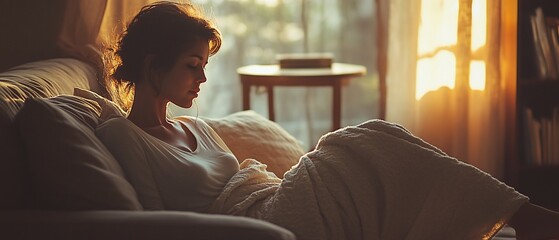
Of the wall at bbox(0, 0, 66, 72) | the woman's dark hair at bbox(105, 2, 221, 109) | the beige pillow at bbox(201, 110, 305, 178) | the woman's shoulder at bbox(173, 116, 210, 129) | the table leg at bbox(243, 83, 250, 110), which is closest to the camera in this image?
the woman's dark hair at bbox(105, 2, 221, 109)

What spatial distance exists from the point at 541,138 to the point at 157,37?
2198 mm

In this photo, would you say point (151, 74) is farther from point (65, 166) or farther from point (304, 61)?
point (304, 61)

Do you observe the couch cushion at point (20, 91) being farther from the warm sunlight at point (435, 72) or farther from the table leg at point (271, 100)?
the warm sunlight at point (435, 72)

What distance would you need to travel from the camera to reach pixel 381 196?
1802 mm

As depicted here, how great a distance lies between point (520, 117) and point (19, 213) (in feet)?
8.32

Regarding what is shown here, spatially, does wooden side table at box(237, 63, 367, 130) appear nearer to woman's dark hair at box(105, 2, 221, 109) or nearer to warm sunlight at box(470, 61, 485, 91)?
warm sunlight at box(470, 61, 485, 91)

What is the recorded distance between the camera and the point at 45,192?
153 cm

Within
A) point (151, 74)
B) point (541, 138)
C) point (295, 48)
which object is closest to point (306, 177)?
point (151, 74)

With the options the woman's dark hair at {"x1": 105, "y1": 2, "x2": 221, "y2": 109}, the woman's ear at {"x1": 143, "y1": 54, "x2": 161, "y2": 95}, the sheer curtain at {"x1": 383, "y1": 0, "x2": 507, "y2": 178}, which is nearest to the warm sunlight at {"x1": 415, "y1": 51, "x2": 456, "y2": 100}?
the sheer curtain at {"x1": 383, "y1": 0, "x2": 507, "y2": 178}

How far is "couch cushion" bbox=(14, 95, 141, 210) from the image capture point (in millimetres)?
1526

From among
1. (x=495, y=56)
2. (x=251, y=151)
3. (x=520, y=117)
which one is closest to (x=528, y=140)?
(x=520, y=117)

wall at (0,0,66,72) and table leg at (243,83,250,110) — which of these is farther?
table leg at (243,83,250,110)

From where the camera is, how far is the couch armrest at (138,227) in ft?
4.59

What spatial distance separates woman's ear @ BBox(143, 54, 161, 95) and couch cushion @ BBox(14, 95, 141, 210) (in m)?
0.27
